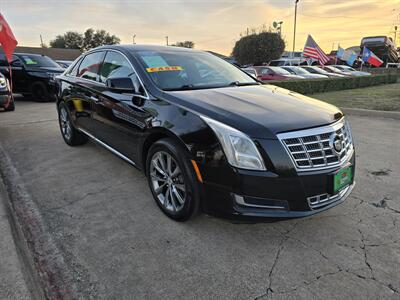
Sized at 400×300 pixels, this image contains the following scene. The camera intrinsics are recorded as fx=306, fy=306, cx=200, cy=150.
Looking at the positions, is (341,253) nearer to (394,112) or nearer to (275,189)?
(275,189)

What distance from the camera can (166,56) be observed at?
3.55 meters

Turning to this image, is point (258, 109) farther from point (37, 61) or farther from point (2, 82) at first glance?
point (37, 61)

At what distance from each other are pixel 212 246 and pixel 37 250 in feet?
4.61

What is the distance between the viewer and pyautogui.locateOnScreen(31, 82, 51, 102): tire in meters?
10.9

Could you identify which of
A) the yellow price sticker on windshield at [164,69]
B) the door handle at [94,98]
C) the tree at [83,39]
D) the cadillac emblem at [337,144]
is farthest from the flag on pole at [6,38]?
the tree at [83,39]

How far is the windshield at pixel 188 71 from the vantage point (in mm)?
3172

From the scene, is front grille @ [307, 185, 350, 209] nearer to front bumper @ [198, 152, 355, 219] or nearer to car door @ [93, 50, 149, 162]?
front bumper @ [198, 152, 355, 219]

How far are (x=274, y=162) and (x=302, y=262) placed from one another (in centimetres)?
81

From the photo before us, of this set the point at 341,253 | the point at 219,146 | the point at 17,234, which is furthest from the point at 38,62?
the point at 341,253

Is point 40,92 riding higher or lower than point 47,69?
lower

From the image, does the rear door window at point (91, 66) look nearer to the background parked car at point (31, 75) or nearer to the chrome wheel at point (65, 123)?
the chrome wheel at point (65, 123)

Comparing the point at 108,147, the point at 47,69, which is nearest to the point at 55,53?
the point at 47,69

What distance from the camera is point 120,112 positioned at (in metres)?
3.41

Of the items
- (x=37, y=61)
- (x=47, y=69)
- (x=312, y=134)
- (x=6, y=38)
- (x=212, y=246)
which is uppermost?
(x=6, y=38)
